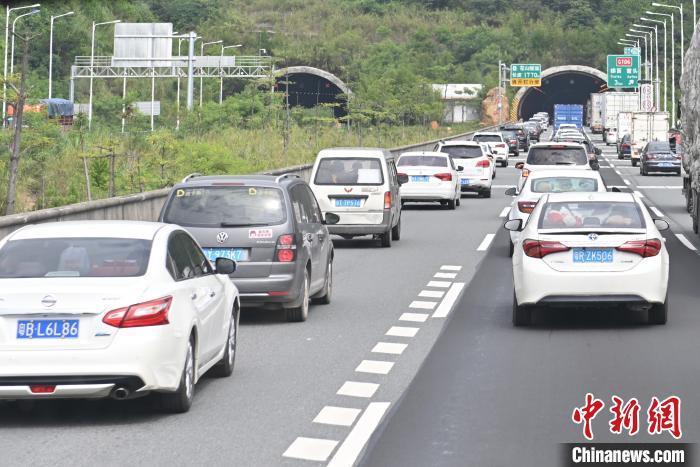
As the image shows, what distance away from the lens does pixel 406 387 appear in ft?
39.0

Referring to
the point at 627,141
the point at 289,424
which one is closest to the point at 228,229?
the point at 289,424

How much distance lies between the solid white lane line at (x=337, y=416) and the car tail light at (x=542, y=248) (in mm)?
5049

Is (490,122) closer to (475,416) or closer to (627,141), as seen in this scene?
(627,141)

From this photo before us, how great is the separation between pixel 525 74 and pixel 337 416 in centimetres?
13743

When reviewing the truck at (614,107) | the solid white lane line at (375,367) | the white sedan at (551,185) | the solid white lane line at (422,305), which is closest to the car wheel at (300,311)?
the solid white lane line at (422,305)

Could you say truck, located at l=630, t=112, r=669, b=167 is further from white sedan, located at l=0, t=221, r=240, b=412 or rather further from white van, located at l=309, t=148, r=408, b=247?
white sedan, located at l=0, t=221, r=240, b=412

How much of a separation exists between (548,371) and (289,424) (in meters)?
3.04

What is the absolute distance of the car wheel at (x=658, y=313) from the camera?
51.0ft

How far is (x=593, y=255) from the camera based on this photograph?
15461mm

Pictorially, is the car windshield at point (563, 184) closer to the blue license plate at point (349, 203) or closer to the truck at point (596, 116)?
the blue license plate at point (349, 203)

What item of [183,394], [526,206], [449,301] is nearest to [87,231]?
[183,394]

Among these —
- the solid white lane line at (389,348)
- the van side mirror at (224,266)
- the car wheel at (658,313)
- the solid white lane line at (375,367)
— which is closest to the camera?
the van side mirror at (224,266)

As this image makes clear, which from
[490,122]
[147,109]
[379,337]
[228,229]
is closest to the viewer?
[379,337]

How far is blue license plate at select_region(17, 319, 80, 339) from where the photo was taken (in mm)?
10047
